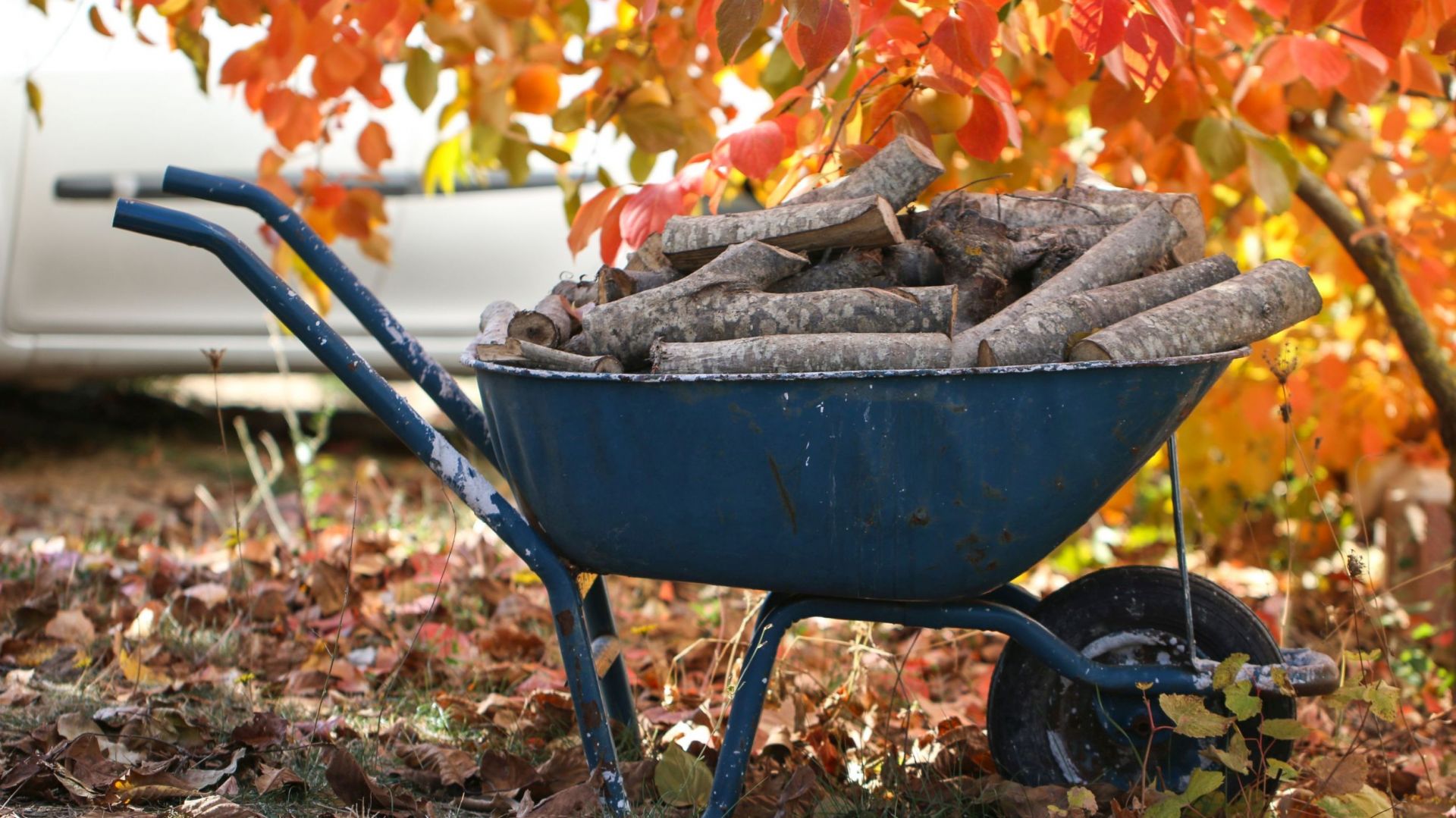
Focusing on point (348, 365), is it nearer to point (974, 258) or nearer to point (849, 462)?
point (849, 462)

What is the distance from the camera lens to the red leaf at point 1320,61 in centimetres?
190

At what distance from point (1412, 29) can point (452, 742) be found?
5.85ft

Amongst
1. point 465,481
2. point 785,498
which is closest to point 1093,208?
point 785,498

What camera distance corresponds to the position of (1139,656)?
1.81 m

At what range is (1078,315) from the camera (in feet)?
5.23

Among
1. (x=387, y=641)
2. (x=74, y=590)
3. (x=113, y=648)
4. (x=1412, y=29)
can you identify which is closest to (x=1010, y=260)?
(x=1412, y=29)

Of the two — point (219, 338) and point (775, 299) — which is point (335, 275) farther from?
point (219, 338)

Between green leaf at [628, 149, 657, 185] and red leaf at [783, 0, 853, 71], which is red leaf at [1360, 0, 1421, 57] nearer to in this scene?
red leaf at [783, 0, 853, 71]

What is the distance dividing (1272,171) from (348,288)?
146 cm

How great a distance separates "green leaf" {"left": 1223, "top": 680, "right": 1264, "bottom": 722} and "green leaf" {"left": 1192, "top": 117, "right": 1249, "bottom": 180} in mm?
896

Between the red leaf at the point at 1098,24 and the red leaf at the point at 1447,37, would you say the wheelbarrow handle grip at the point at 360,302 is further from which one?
the red leaf at the point at 1447,37

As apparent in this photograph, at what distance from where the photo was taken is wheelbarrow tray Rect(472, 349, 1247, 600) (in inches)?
59.5

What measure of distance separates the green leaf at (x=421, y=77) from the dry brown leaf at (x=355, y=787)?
1.26 metres

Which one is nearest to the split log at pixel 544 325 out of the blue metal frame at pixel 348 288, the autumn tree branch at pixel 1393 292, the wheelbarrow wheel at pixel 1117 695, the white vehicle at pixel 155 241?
the blue metal frame at pixel 348 288
